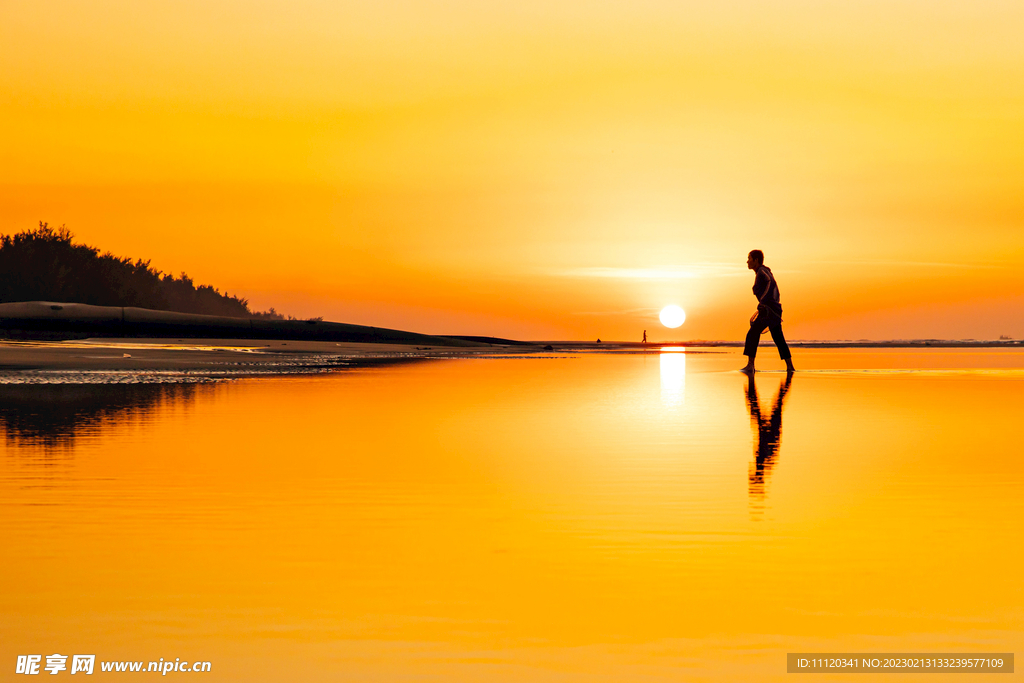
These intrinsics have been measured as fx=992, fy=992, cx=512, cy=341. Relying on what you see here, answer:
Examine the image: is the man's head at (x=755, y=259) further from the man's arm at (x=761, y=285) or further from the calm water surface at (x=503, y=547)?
the calm water surface at (x=503, y=547)

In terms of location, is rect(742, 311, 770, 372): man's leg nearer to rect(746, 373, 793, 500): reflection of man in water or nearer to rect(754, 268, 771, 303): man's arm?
rect(754, 268, 771, 303): man's arm

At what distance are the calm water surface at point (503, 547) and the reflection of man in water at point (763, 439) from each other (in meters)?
0.09

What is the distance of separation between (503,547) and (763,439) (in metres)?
6.69

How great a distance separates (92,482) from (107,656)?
4.72 meters

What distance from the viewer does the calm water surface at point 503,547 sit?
14.0 ft

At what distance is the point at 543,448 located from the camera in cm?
1120

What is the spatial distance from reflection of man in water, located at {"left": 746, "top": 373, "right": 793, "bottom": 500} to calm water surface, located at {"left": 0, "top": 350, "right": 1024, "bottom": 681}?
3.7 inches

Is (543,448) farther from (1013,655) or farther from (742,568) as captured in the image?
(1013,655)

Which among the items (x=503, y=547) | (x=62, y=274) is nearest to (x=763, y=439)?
(x=503, y=547)

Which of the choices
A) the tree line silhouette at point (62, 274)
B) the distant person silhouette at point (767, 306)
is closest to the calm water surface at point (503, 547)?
the distant person silhouette at point (767, 306)

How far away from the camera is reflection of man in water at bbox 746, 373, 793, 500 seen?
8641 millimetres

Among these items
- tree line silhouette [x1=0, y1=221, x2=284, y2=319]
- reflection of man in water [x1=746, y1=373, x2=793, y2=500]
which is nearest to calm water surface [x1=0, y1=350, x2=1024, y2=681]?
reflection of man in water [x1=746, y1=373, x2=793, y2=500]

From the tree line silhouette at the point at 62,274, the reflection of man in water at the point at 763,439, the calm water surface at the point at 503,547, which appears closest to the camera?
the calm water surface at the point at 503,547

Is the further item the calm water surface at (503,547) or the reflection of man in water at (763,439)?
the reflection of man in water at (763,439)
